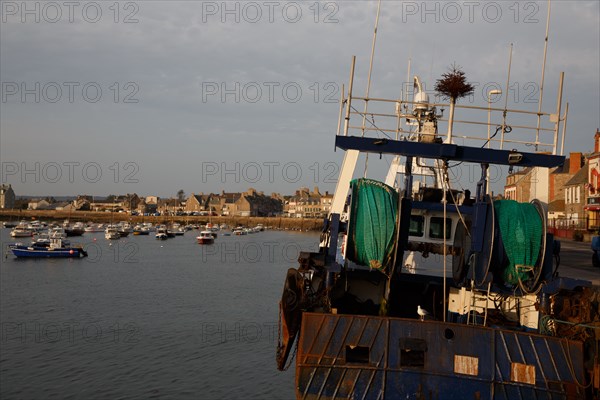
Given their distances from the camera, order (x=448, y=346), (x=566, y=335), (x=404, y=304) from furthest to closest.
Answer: (x=404, y=304)
(x=566, y=335)
(x=448, y=346)

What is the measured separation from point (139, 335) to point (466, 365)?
20.2 m

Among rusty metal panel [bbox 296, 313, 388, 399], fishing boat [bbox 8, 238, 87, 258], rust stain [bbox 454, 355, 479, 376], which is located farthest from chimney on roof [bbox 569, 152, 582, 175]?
rusty metal panel [bbox 296, 313, 388, 399]

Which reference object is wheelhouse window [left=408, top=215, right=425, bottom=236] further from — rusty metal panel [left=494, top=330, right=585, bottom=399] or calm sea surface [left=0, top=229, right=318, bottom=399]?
calm sea surface [left=0, top=229, right=318, bottom=399]

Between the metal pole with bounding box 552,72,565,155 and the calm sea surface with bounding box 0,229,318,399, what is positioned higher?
the metal pole with bounding box 552,72,565,155

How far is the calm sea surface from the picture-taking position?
20.8 m

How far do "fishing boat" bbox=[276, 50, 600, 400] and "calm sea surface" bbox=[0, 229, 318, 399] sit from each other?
8.47 m

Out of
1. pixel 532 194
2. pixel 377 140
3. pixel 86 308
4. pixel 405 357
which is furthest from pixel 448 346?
Result: pixel 86 308

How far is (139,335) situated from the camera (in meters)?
27.6

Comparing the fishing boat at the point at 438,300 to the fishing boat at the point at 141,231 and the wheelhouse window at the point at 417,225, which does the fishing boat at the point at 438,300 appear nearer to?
the wheelhouse window at the point at 417,225

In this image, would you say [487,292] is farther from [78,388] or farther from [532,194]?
[78,388]

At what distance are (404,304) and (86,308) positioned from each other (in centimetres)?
2456

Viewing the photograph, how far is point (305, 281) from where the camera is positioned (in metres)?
12.9

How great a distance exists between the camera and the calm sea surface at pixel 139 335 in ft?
68.1

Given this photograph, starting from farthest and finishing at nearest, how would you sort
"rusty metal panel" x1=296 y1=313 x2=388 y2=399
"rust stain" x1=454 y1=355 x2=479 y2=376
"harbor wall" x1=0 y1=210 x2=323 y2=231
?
"harbor wall" x1=0 y1=210 x2=323 y2=231 < "rusty metal panel" x1=296 y1=313 x2=388 y2=399 < "rust stain" x1=454 y1=355 x2=479 y2=376
